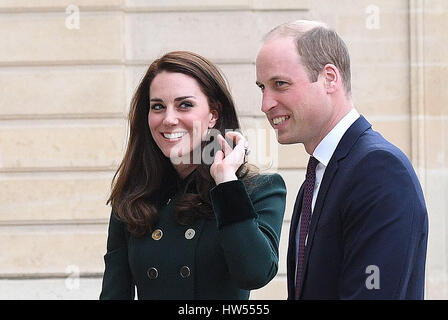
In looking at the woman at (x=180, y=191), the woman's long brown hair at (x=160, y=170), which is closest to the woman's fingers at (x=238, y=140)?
the woman at (x=180, y=191)

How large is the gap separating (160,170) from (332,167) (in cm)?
98

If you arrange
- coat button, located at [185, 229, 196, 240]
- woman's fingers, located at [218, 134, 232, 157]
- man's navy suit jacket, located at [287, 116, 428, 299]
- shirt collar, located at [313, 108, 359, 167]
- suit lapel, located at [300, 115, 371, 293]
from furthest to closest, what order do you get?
coat button, located at [185, 229, 196, 240], woman's fingers, located at [218, 134, 232, 157], shirt collar, located at [313, 108, 359, 167], suit lapel, located at [300, 115, 371, 293], man's navy suit jacket, located at [287, 116, 428, 299]

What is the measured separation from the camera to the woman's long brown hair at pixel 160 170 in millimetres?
3172

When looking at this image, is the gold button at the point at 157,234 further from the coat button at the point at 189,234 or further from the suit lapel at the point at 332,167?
the suit lapel at the point at 332,167

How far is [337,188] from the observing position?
7.93ft

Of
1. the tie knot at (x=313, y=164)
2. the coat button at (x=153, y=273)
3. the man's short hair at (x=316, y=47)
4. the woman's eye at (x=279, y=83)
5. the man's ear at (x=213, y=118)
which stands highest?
the man's short hair at (x=316, y=47)

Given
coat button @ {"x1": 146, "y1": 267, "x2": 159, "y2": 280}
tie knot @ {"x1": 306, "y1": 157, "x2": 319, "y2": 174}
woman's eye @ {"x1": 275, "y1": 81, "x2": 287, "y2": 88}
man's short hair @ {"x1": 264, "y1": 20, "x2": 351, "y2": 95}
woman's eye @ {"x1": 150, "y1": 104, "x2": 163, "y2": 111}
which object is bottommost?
coat button @ {"x1": 146, "y1": 267, "x2": 159, "y2": 280}

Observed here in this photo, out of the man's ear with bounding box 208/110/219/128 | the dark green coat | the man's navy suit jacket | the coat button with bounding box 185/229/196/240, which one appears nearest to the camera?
the man's navy suit jacket

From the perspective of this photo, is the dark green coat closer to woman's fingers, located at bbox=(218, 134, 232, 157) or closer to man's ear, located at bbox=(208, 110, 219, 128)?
woman's fingers, located at bbox=(218, 134, 232, 157)

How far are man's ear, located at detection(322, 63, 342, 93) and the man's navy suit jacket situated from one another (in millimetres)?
194

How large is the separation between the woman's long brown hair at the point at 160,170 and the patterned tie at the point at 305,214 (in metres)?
0.46

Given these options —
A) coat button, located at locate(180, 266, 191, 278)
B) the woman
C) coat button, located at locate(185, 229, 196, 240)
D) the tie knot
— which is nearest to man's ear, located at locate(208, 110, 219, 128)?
the woman

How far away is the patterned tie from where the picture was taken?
2539 mm
